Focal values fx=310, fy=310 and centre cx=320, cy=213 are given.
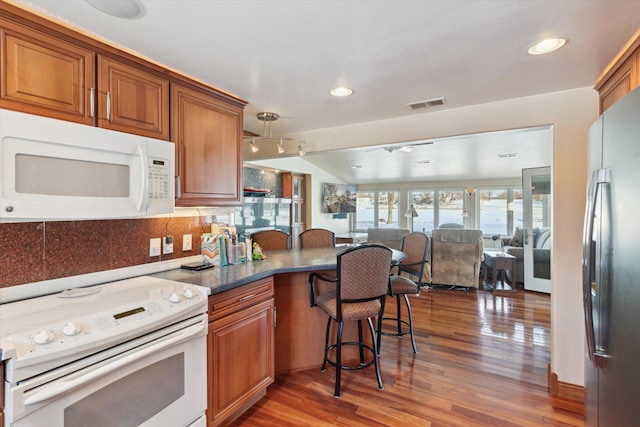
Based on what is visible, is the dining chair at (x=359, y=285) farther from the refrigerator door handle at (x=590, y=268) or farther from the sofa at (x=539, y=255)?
the sofa at (x=539, y=255)

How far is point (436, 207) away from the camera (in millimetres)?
8594

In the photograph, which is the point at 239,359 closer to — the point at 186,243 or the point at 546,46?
the point at 186,243

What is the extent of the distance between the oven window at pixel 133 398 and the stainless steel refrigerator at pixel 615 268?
1.84 m

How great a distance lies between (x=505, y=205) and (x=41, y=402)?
28.6 feet

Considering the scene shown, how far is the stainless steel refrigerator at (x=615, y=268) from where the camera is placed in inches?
39.1

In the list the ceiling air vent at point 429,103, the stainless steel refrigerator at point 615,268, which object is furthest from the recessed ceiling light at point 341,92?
the stainless steel refrigerator at point 615,268

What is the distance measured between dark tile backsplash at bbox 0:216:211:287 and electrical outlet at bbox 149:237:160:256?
0.02 m

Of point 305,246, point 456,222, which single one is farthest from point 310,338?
point 456,222

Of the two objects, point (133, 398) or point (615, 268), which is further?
point (133, 398)

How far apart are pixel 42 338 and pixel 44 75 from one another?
1198mm

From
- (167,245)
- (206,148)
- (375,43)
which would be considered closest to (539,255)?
(375,43)

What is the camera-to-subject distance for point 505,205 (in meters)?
7.72

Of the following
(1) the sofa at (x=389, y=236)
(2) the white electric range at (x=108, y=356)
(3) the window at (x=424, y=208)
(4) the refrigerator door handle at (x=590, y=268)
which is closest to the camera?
(2) the white electric range at (x=108, y=356)

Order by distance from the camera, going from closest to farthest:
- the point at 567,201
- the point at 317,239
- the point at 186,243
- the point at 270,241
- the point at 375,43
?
1. the point at 375,43
2. the point at 567,201
3. the point at 186,243
4. the point at 270,241
5. the point at 317,239
